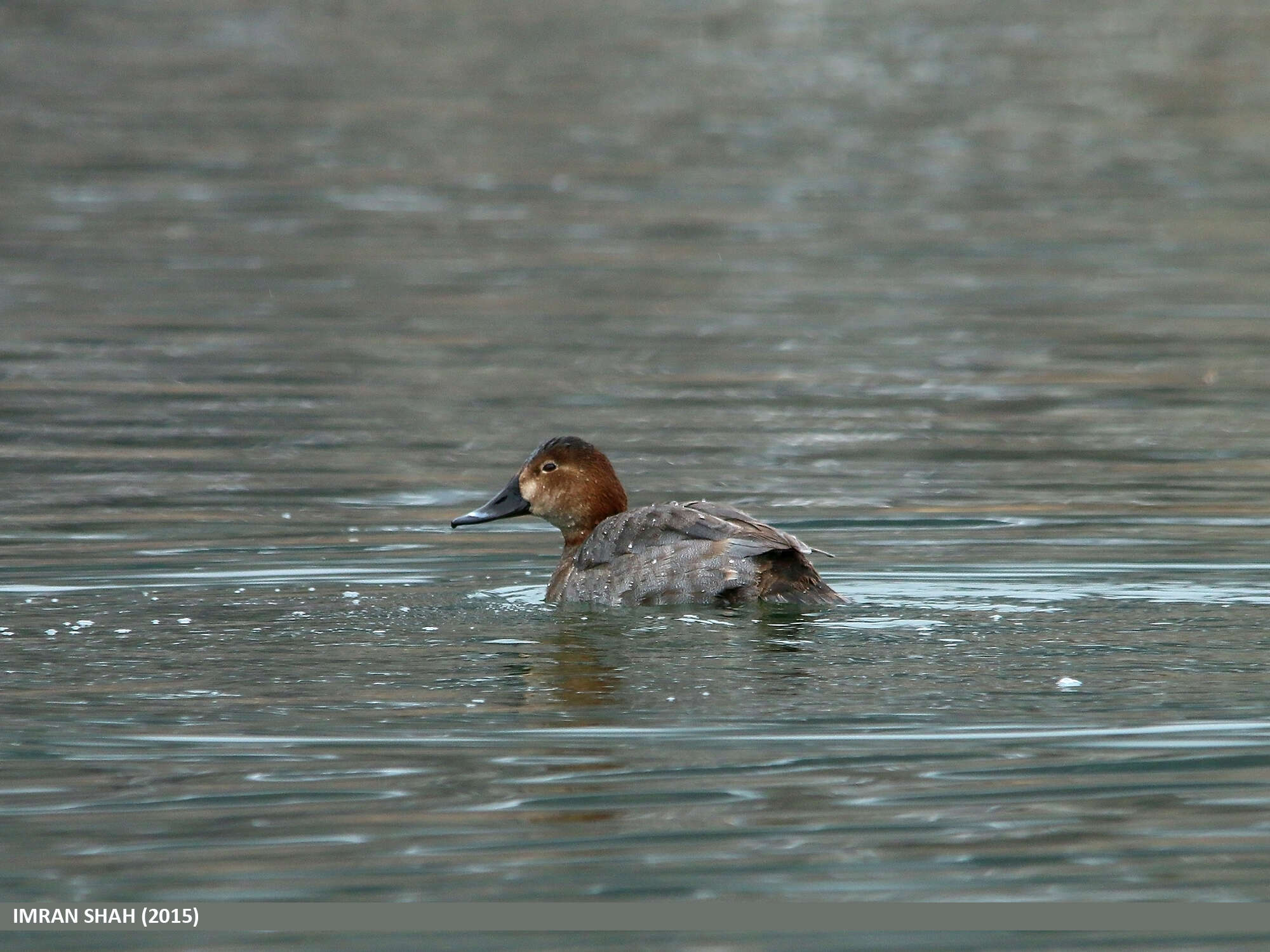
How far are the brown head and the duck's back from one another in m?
0.49

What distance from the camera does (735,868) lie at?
5.75 metres

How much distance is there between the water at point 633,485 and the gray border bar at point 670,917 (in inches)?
3.3

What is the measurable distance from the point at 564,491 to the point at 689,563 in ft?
3.74

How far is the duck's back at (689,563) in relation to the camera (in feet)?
A: 27.5

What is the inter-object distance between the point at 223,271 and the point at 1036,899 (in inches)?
531

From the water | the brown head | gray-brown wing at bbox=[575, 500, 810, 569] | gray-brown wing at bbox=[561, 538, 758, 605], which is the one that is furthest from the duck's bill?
gray-brown wing at bbox=[561, 538, 758, 605]

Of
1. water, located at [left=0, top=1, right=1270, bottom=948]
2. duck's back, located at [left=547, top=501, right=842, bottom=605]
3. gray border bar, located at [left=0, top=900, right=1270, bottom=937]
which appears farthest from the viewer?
duck's back, located at [left=547, top=501, right=842, bottom=605]

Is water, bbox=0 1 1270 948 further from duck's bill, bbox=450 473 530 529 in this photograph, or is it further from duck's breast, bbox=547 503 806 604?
duck's bill, bbox=450 473 530 529

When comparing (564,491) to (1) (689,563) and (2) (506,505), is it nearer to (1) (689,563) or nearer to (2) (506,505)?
(2) (506,505)

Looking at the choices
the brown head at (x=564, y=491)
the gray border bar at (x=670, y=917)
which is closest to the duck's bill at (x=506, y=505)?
the brown head at (x=564, y=491)

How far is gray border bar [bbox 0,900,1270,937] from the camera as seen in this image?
17.8ft

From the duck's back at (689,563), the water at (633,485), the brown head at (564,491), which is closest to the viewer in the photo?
the water at (633,485)

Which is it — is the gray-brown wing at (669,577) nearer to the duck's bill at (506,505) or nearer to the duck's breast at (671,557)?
the duck's breast at (671,557)

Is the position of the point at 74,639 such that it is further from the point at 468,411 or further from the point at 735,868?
the point at 468,411
